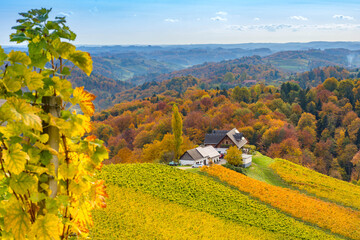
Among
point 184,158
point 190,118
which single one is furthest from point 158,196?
point 190,118

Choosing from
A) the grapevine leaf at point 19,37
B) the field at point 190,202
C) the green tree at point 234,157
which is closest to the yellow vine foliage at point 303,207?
the field at point 190,202

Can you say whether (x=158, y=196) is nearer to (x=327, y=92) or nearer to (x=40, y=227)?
(x=40, y=227)

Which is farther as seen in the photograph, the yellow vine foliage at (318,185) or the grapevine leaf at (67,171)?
the yellow vine foliage at (318,185)

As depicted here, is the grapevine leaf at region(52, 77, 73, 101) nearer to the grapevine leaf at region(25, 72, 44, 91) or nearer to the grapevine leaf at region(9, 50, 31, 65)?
the grapevine leaf at region(25, 72, 44, 91)

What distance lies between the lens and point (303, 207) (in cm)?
2670

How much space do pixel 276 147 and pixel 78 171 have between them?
58.6 meters

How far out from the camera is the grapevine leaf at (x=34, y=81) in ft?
8.89

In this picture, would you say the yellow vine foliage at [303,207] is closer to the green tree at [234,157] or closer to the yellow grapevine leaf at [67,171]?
the green tree at [234,157]

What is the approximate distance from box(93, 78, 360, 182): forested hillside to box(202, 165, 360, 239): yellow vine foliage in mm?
15279

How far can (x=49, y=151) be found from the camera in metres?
2.82

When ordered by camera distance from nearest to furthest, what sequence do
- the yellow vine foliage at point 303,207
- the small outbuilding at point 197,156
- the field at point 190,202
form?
the field at point 190,202, the yellow vine foliage at point 303,207, the small outbuilding at point 197,156

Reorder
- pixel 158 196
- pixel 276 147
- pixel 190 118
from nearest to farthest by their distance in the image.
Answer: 1. pixel 158 196
2. pixel 276 147
3. pixel 190 118

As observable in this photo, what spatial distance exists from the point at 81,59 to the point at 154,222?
56.4 feet

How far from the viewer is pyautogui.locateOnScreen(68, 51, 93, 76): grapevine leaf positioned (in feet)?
9.49
